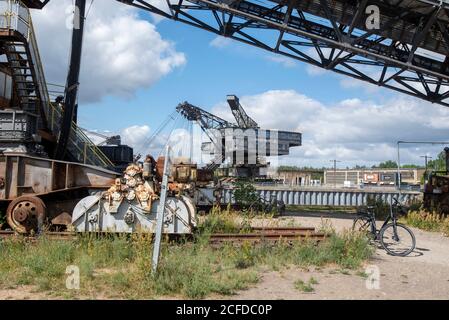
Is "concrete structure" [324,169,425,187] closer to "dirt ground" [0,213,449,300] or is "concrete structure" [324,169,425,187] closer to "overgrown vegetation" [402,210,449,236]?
"overgrown vegetation" [402,210,449,236]

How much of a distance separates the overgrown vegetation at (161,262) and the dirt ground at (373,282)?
0.35 meters

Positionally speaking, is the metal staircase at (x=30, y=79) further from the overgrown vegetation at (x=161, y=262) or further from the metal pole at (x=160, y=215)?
the metal pole at (x=160, y=215)

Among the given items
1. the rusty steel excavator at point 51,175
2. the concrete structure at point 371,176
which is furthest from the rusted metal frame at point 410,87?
the concrete structure at point 371,176

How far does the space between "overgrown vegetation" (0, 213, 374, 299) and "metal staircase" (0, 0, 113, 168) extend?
5658mm

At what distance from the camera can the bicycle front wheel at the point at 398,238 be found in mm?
10578

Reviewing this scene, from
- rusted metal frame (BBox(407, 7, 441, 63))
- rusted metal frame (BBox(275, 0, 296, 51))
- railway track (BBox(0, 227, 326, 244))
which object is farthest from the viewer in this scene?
rusted metal frame (BBox(275, 0, 296, 51))

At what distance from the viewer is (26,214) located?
980 centimetres

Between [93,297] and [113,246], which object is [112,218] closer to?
[113,246]

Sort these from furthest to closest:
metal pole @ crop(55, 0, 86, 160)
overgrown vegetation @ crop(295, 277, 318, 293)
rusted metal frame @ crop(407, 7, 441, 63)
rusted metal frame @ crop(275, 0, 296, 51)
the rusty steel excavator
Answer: rusted metal frame @ crop(275, 0, 296, 51), rusted metal frame @ crop(407, 7, 441, 63), metal pole @ crop(55, 0, 86, 160), the rusty steel excavator, overgrown vegetation @ crop(295, 277, 318, 293)

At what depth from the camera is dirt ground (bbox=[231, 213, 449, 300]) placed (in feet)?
22.2

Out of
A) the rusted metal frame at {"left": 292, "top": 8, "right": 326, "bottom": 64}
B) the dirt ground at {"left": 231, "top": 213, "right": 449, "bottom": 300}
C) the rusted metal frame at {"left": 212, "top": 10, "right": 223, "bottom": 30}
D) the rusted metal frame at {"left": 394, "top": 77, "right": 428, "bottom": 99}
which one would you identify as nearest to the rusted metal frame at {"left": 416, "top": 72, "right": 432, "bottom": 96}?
the rusted metal frame at {"left": 394, "top": 77, "right": 428, "bottom": 99}

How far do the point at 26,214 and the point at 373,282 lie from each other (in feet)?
24.0
